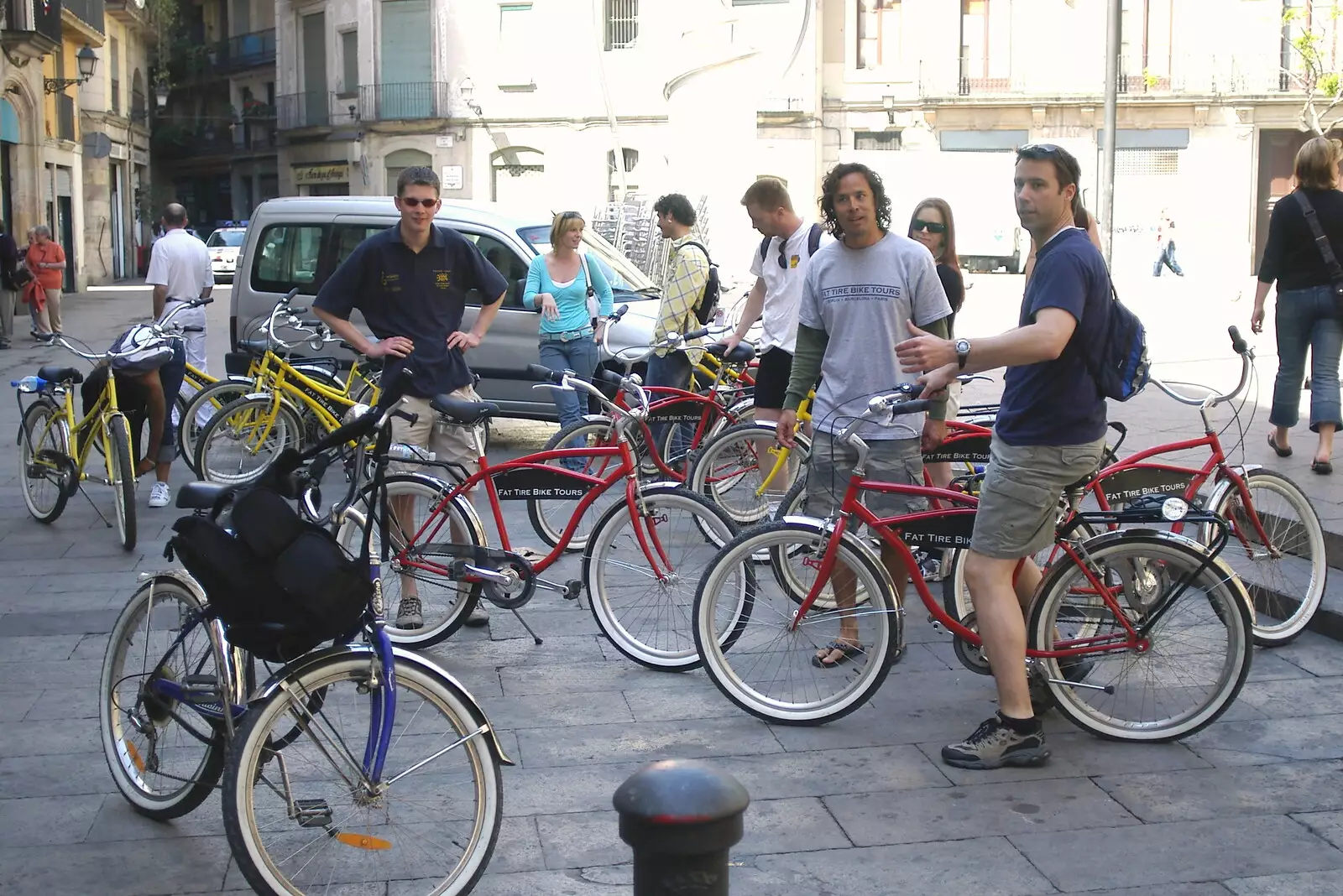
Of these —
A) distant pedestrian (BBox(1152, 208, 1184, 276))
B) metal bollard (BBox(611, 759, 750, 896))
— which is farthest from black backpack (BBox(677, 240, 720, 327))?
distant pedestrian (BBox(1152, 208, 1184, 276))

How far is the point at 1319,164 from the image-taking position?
27.5 feet

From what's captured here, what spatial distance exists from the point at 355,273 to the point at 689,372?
3090 mm

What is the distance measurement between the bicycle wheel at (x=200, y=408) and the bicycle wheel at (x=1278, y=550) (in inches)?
256

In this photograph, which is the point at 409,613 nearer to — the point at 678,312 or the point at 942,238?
the point at 942,238

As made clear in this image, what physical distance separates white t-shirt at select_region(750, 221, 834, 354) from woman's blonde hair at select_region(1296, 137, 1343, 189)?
2.77 meters

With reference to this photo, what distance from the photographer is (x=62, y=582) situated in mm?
7539

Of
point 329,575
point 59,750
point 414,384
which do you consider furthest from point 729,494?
point 329,575

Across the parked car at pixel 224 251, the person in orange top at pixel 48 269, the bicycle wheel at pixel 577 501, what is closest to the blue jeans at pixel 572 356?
the bicycle wheel at pixel 577 501

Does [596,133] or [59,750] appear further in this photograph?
[596,133]

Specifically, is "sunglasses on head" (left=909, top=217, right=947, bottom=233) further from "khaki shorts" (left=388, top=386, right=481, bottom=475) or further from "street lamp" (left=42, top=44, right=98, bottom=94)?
"street lamp" (left=42, top=44, right=98, bottom=94)

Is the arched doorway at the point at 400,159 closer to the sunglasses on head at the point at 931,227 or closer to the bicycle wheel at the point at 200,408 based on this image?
the bicycle wheel at the point at 200,408

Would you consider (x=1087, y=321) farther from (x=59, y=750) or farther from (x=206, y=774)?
(x=59, y=750)

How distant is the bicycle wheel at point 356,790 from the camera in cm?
360

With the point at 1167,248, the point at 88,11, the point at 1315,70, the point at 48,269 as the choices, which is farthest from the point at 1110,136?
the point at 88,11
